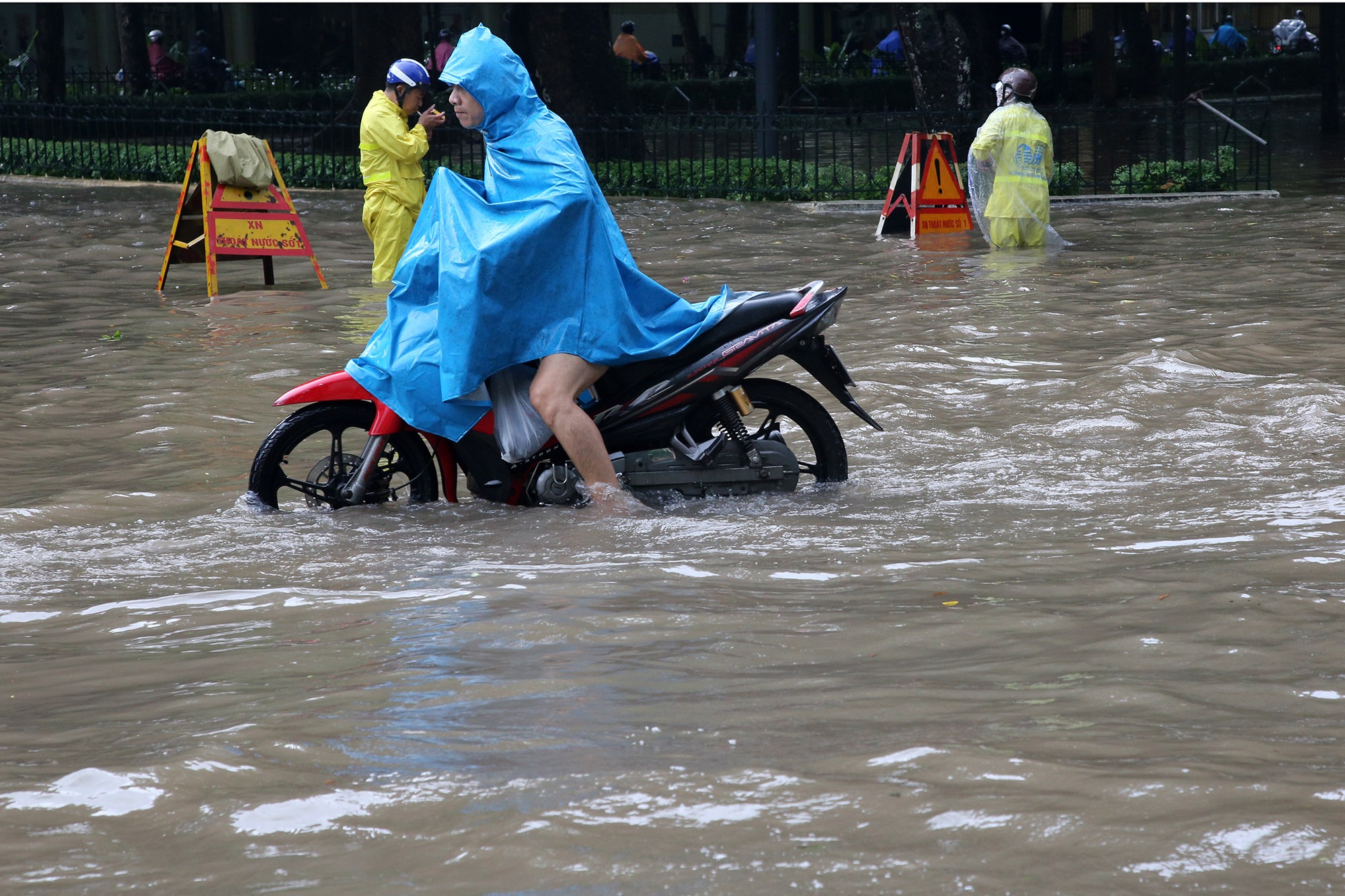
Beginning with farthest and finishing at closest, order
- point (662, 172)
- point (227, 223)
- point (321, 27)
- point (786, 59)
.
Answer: point (321, 27), point (786, 59), point (662, 172), point (227, 223)

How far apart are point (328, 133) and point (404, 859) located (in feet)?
71.2

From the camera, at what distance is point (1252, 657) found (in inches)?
141

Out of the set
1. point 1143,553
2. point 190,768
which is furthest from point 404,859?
point 1143,553

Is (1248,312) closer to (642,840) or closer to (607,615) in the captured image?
(607,615)

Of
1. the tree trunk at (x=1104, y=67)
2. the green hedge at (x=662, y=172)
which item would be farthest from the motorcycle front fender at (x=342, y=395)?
the tree trunk at (x=1104, y=67)

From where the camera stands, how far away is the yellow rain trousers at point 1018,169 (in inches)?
506

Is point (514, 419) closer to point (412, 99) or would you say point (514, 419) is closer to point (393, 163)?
point (412, 99)

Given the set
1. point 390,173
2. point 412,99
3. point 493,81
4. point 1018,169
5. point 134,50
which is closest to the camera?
point 493,81

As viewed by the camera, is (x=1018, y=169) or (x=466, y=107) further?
(x=1018, y=169)

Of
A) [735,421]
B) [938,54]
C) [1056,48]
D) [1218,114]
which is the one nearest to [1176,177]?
[1218,114]

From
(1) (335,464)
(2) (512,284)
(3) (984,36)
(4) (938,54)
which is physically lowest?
(1) (335,464)

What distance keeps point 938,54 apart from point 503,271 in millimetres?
13976

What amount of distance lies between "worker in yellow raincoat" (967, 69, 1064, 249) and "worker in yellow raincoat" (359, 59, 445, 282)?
15.5 ft

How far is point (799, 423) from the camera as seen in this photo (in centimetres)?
578
